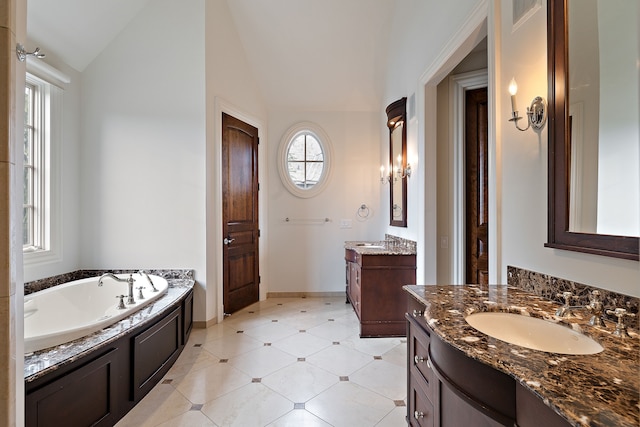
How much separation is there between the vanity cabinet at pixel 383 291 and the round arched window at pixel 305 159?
1.76 metres

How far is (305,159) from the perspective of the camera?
4480 millimetres

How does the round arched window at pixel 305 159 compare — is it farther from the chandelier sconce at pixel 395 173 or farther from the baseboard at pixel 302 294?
the baseboard at pixel 302 294

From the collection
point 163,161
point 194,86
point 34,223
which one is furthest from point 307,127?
point 34,223

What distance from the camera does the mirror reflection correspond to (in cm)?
96

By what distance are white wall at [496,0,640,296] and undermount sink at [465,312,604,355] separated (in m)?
0.27

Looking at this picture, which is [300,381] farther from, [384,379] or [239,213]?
[239,213]

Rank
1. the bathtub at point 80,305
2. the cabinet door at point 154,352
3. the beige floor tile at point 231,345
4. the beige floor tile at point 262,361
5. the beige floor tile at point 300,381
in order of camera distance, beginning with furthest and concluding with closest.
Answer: the beige floor tile at point 231,345 < the beige floor tile at point 262,361 < the bathtub at point 80,305 < the beige floor tile at point 300,381 < the cabinet door at point 154,352

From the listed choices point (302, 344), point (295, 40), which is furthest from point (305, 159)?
point (302, 344)

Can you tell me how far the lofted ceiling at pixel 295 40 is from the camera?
2.86m

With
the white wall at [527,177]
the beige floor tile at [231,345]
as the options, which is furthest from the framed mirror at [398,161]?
the beige floor tile at [231,345]

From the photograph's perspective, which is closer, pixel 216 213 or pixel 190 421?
pixel 190 421

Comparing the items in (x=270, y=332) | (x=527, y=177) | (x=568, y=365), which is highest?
(x=527, y=177)

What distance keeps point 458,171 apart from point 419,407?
2169mm

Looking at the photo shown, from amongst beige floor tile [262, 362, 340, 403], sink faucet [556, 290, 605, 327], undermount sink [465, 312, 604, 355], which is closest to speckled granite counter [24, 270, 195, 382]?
beige floor tile [262, 362, 340, 403]
